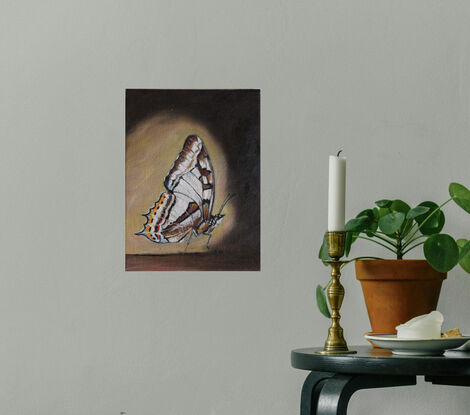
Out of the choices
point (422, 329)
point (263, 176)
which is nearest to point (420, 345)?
point (422, 329)

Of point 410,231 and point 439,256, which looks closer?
point 439,256

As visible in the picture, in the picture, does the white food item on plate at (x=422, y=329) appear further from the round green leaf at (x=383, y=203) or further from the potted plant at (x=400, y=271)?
the round green leaf at (x=383, y=203)

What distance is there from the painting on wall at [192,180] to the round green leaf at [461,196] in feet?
1.59

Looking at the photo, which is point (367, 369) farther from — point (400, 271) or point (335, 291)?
point (400, 271)

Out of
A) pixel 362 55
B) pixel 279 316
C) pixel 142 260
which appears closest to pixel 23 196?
pixel 142 260

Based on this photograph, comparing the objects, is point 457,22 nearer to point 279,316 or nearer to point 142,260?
point 279,316

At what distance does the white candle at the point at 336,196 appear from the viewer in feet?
4.73

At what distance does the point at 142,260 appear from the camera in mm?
1803

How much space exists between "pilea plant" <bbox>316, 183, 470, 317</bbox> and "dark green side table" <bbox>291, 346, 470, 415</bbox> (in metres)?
0.19

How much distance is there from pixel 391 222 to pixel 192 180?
55 cm

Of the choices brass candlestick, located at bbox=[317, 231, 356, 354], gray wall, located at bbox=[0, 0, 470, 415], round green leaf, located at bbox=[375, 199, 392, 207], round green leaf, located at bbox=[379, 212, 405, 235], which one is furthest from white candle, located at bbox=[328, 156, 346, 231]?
gray wall, located at bbox=[0, 0, 470, 415]

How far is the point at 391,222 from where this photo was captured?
4.97ft

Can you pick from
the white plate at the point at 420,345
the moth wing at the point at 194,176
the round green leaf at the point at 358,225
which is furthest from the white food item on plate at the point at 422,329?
the moth wing at the point at 194,176

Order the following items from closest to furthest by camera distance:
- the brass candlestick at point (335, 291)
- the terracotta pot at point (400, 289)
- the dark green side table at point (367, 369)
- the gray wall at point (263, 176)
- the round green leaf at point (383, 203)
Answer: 1. the dark green side table at point (367, 369)
2. the brass candlestick at point (335, 291)
3. the terracotta pot at point (400, 289)
4. the round green leaf at point (383, 203)
5. the gray wall at point (263, 176)
